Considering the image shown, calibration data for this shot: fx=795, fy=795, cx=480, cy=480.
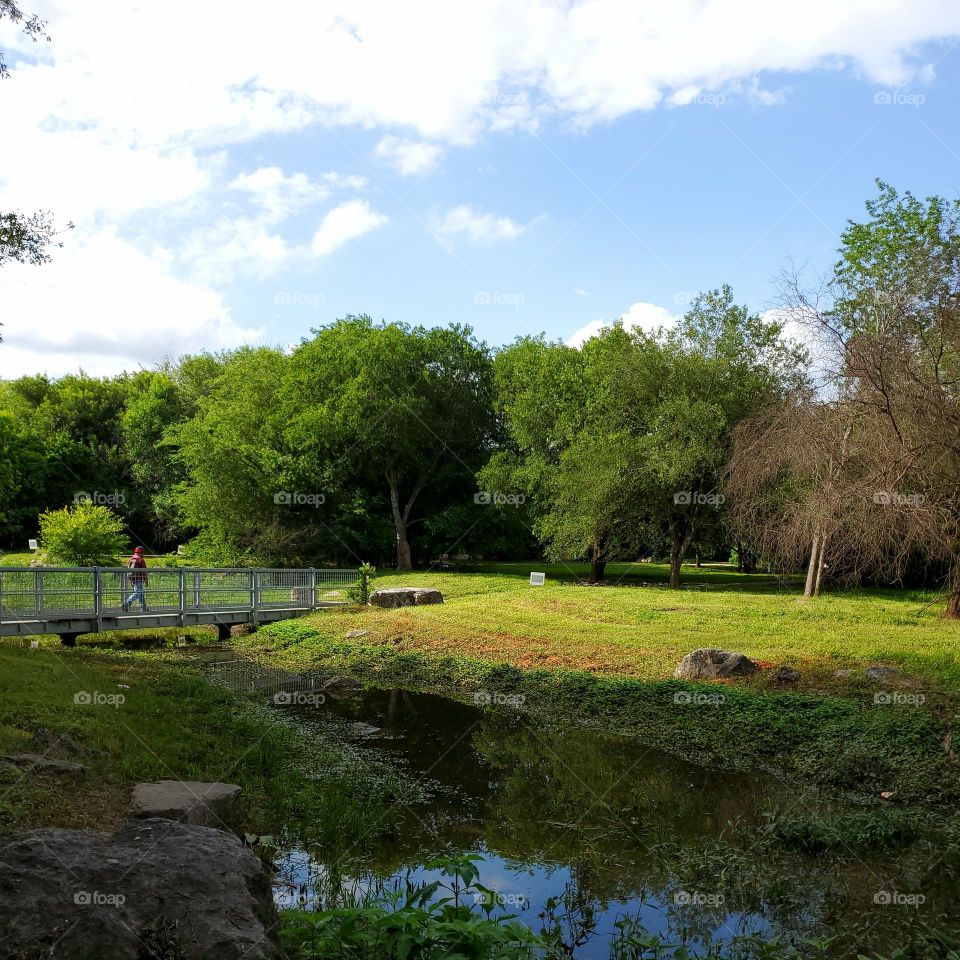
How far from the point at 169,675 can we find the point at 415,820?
28.8 ft

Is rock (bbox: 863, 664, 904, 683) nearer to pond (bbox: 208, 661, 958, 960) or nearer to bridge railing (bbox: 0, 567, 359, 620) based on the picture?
pond (bbox: 208, 661, 958, 960)

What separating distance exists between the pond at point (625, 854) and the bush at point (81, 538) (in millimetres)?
19651

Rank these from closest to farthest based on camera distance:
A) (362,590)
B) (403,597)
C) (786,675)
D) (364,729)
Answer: (364,729) → (786,675) → (403,597) → (362,590)

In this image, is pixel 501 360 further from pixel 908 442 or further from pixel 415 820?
pixel 415 820

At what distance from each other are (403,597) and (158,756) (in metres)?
15.7

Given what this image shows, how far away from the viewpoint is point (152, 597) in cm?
2048

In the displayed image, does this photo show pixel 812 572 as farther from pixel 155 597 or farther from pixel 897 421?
pixel 155 597

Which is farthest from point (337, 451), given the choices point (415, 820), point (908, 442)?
point (415, 820)

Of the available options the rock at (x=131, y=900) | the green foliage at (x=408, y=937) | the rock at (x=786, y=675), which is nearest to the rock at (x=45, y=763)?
the rock at (x=131, y=900)

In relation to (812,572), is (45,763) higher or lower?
lower

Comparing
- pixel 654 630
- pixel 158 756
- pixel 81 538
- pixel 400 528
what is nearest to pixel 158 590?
pixel 81 538

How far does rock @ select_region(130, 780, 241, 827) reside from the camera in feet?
23.9

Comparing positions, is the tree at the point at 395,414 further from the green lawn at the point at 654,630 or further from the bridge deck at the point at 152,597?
the green lawn at the point at 654,630

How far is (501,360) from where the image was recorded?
136ft
